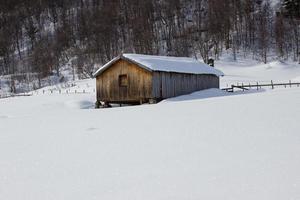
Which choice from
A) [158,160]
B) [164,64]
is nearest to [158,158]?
[158,160]

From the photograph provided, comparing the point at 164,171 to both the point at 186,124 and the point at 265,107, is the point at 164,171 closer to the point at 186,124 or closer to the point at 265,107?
the point at 186,124

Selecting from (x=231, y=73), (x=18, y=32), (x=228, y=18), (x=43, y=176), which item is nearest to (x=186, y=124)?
(x=43, y=176)

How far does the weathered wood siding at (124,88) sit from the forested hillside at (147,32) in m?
31.6

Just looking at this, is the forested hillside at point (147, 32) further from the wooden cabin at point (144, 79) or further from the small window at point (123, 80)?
the small window at point (123, 80)

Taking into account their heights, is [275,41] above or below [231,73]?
above

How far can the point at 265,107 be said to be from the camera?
640 inches

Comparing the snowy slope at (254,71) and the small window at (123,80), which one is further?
the snowy slope at (254,71)

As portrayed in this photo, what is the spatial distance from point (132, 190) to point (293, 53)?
59308 mm

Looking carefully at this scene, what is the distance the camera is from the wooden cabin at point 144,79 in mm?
26938

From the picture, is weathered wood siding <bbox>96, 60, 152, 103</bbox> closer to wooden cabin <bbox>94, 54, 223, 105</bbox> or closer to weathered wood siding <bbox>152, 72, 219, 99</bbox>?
wooden cabin <bbox>94, 54, 223, 105</bbox>

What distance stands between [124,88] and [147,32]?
1731 inches

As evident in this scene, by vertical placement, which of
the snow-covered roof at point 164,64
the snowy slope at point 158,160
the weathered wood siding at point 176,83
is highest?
the snow-covered roof at point 164,64

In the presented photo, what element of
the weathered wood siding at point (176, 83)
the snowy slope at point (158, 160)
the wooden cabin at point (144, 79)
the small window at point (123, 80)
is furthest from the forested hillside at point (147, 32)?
the snowy slope at point (158, 160)

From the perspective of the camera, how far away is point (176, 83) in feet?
93.9
